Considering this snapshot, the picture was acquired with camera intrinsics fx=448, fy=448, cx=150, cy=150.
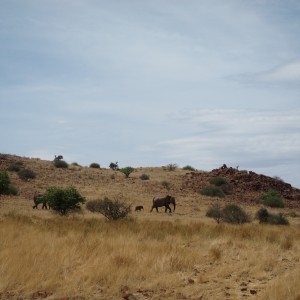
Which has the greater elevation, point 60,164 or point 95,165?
point 95,165

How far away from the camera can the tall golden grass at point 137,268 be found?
7898 millimetres

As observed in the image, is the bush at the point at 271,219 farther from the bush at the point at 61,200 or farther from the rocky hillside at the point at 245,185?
the rocky hillside at the point at 245,185

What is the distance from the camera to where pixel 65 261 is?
972 centimetres

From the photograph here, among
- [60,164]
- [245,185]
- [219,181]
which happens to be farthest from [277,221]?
[60,164]

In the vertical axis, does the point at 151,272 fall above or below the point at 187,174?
below

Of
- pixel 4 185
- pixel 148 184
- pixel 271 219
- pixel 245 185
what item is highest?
pixel 245 185

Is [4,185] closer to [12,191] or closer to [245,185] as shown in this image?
[12,191]

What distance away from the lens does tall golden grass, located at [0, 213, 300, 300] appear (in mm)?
7898

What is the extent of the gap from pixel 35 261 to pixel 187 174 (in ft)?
154

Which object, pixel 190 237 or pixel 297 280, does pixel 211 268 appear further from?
pixel 190 237

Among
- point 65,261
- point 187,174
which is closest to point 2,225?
point 65,261

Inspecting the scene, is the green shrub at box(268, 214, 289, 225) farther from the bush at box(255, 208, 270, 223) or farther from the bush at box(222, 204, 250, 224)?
the bush at box(222, 204, 250, 224)

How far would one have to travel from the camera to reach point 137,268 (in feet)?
30.5

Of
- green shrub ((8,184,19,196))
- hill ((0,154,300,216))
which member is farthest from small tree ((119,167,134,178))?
green shrub ((8,184,19,196))
